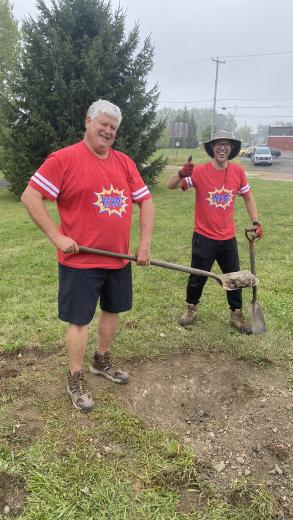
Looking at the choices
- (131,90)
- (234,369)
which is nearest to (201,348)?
(234,369)

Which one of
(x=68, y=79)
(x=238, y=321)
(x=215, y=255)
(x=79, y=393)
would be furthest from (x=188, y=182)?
(x=68, y=79)

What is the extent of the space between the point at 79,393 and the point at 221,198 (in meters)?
2.13

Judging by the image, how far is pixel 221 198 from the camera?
395 centimetres

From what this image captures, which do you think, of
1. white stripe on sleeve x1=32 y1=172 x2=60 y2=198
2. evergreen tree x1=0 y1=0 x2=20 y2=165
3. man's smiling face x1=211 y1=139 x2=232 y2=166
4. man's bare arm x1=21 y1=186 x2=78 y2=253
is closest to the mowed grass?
man's bare arm x1=21 y1=186 x2=78 y2=253

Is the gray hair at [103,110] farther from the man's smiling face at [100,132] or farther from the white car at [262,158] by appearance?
the white car at [262,158]

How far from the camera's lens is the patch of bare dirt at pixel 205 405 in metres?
2.51

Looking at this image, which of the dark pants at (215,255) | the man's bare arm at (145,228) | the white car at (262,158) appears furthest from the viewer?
the white car at (262,158)

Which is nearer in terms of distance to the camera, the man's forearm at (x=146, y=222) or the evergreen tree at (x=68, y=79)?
the man's forearm at (x=146, y=222)

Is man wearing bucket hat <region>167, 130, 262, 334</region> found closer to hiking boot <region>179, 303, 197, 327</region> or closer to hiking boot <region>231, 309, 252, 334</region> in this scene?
hiking boot <region>231, 309, 252, 334</region>

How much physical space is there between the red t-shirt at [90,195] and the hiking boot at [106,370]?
87 centimetres

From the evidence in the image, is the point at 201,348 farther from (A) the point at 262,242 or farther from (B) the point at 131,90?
(B) the point at 131,90

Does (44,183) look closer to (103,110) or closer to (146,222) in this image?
(103,110)

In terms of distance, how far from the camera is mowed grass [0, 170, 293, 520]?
7.35ft

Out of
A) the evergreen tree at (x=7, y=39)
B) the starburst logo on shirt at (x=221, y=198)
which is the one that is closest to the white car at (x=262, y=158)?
the evergreen tree at (x=7, y=39)
